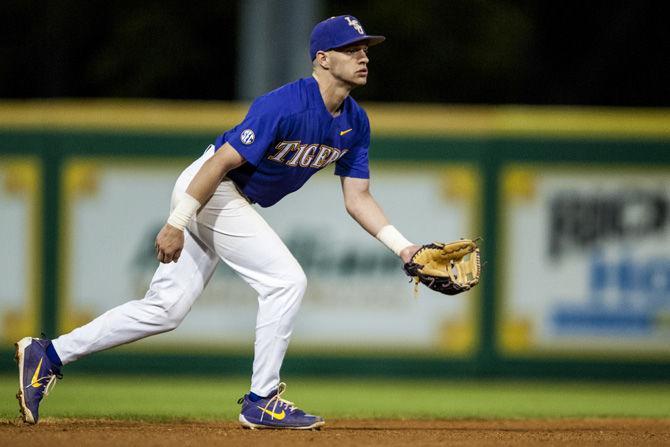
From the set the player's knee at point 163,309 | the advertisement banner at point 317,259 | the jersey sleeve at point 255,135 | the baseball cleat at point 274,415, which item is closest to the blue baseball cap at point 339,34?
the jersey sleeve at point 255,135

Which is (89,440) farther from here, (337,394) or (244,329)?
(244,329)

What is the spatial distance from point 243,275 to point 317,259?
13.0ft

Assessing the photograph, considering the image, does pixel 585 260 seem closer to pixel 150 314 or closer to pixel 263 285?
pixel 263 285

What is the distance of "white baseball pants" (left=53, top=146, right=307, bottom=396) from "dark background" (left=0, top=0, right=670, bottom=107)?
356 inches

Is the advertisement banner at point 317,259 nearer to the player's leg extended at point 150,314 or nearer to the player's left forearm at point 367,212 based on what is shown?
the player's left forearm at point 367,212

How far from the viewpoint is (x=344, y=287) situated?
10406 mm

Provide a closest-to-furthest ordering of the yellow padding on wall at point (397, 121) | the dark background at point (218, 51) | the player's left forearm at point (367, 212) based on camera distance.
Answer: the player's left forearm at point (367, 212) < the yellow padding on wall at point (397, 121) < the dark background at point (218, 51)

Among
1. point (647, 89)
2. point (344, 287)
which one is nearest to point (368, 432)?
point (344, 287)

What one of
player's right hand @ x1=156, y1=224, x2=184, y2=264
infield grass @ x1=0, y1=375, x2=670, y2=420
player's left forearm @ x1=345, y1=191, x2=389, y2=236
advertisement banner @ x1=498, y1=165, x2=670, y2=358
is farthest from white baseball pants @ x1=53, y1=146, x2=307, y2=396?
advertisement banner @ x1=498, y1=165, x2=670, y2=358

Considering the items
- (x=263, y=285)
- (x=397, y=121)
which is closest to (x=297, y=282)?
(x=263, y=285)

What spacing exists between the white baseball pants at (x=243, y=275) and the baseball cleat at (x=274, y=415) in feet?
0.19

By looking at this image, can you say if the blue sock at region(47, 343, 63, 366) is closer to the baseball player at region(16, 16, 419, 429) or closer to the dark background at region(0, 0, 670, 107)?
the baseball player at region(16, 16, 419, 429)

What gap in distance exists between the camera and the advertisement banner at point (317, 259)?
10367 mm

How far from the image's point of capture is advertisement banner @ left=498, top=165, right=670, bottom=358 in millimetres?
10375
